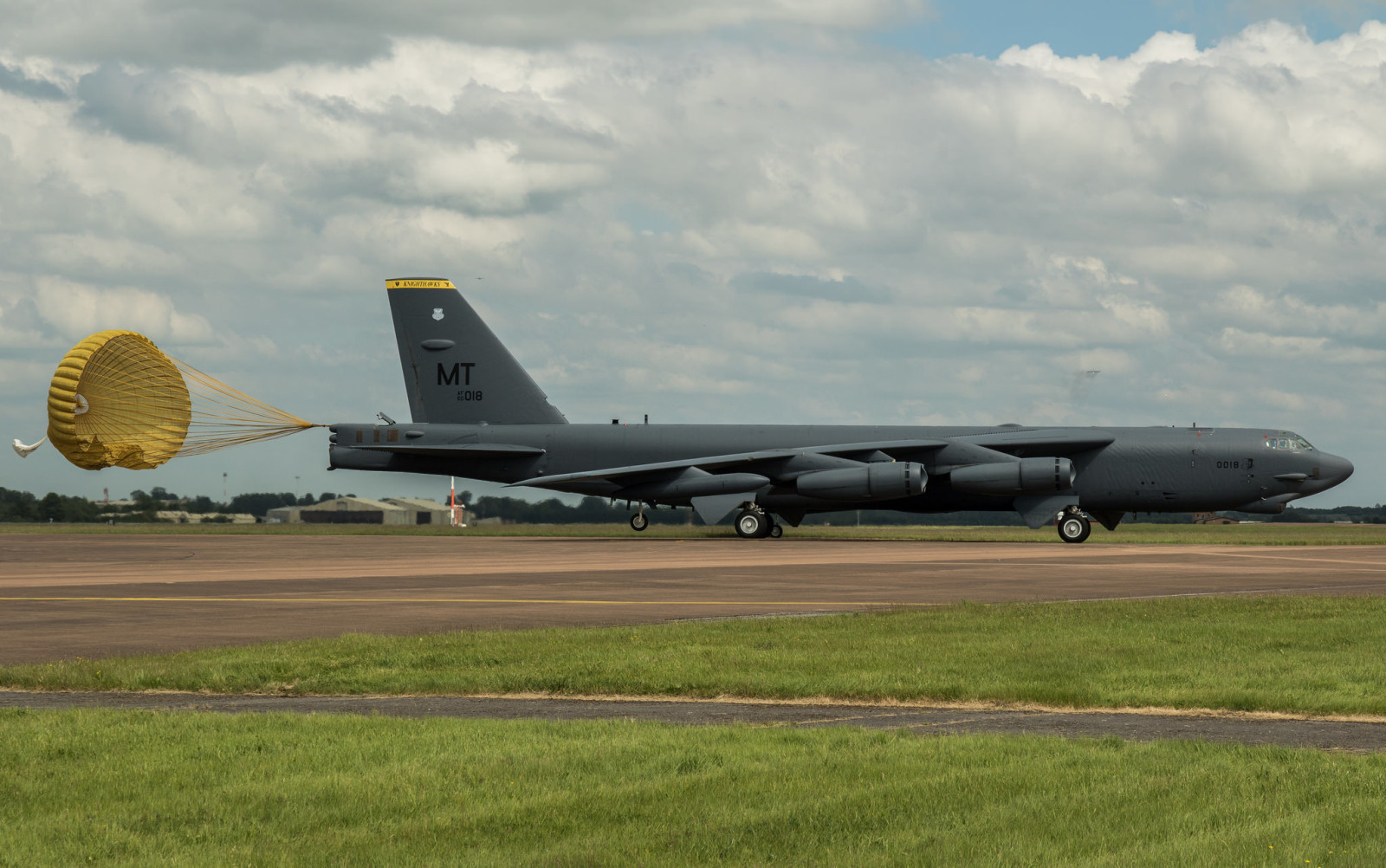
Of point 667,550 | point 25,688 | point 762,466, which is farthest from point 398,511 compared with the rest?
point 25,688

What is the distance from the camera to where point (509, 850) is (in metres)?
5.39

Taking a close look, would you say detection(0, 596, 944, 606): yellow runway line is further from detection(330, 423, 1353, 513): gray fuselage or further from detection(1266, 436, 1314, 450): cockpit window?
detection(1266, 436, 1314, 450): cockpit window

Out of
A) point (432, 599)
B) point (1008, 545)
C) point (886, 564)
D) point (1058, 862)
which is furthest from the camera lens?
point (1008, 545)

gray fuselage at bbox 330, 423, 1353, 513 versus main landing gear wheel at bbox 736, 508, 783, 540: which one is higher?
gray fuselage at bbox 330, 423, 1353, 513

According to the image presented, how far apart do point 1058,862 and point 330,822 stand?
3112 mm

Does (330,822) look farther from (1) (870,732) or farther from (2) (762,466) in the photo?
(2) (762,466)

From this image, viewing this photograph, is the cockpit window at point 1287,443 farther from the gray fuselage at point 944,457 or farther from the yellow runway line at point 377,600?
the yellow runway line at point 377,600

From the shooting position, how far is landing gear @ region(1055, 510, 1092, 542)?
38.0 metres

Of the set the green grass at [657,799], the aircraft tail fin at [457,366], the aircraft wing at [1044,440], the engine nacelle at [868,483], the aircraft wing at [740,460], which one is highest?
the aircraft tail fin at [457,366]

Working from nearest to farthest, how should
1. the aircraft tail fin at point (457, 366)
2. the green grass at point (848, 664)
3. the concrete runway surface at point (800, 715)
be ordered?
the concrete runway surface at point (800, 715) < the green grass at point (848, 664) < the aircraft tail fin at point (457, 366)

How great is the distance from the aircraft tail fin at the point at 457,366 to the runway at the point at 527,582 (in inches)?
325

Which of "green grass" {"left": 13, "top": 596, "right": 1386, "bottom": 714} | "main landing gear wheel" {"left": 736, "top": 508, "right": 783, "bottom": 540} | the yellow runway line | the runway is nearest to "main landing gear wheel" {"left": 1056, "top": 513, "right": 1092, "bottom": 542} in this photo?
the runway

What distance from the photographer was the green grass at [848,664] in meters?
9.56

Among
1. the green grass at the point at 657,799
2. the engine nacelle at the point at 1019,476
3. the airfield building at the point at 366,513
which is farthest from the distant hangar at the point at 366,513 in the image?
the green grass at the point at 657,799
